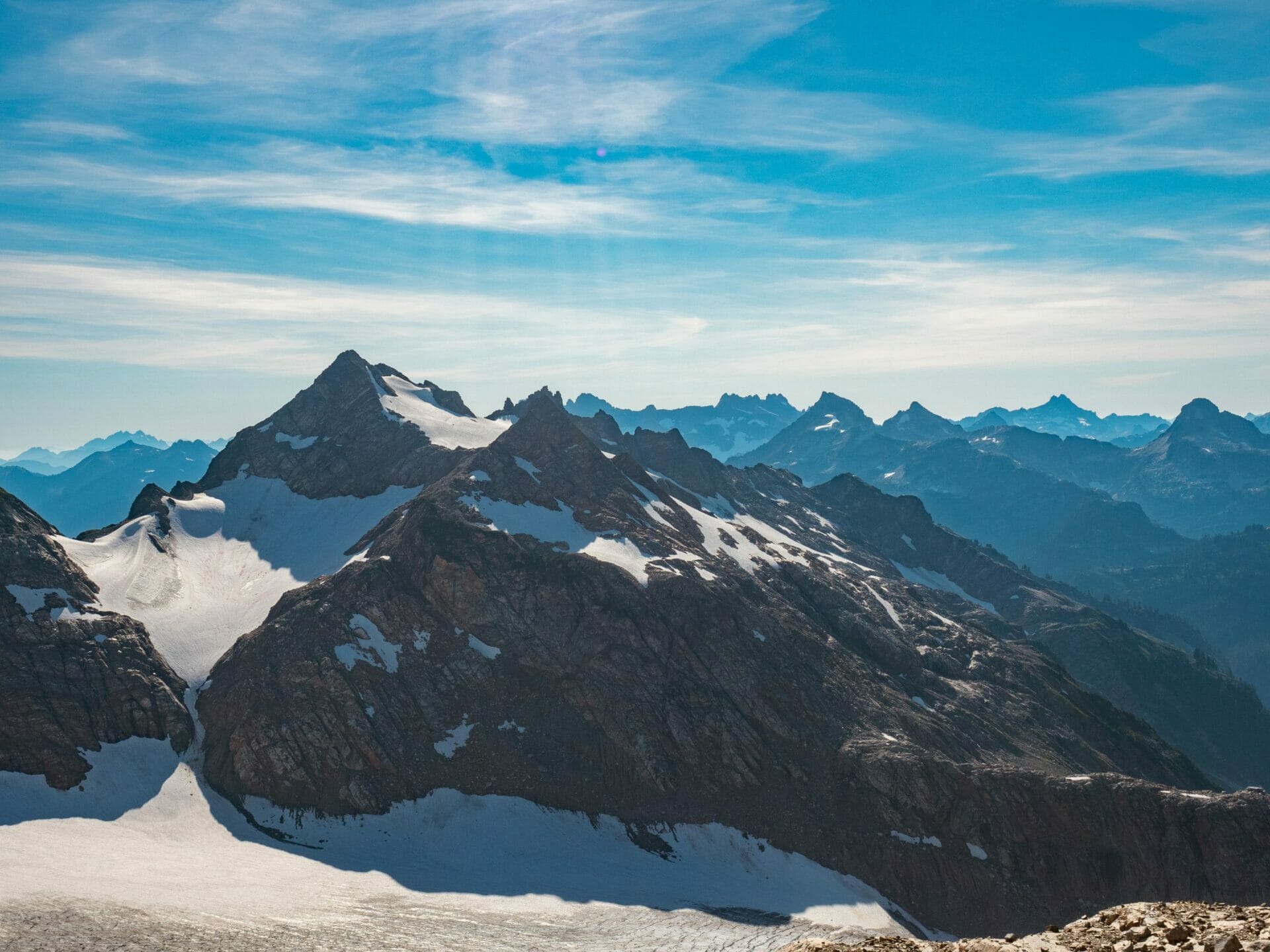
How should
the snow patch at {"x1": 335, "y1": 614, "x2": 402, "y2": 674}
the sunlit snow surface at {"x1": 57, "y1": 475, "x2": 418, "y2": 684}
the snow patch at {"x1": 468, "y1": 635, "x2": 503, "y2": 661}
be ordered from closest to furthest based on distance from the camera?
1. the snow patch at {"x1": 335, "y1": 614, "x2": 402, "y2": 674}
2. the snow patch at {"x1": 468, "y1": 635, "x2": 503, "y2": 661}
3. the sunlit snow surface at {"x1": 57, "y1": 475, "x2": 418, "y2": 684}

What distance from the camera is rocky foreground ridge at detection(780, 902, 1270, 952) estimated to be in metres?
27.4

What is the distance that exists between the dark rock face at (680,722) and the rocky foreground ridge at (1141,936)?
289 ft

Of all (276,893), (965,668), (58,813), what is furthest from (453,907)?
(965,668)

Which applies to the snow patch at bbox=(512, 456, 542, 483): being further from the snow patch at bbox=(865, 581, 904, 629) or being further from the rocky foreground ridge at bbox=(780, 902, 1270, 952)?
the rocky foreground ridge at bbox=(780, 902, 1270, 952)

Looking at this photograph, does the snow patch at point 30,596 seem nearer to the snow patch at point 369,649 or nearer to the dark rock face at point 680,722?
the dark rock face at point 680,722

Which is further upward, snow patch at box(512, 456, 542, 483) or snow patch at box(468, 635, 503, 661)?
snow patch at box(512, 456, 542, 483)

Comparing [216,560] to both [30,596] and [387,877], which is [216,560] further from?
[387,877]

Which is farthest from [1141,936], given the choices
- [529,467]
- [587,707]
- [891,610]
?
[891,610]

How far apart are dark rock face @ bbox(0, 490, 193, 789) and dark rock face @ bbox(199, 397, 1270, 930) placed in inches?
355

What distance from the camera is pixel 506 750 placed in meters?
125

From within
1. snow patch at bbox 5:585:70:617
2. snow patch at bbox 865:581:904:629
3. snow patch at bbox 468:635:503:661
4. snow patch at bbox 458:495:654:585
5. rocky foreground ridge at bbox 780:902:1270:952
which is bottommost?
snow patch at bbox 865:581:904:629

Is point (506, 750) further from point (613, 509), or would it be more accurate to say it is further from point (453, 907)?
point (613, 509)

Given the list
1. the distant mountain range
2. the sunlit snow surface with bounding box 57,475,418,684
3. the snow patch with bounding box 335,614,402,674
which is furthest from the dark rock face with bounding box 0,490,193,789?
the snow patch with bounding box 335,614,402,674

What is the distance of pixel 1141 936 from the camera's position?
29281 millimetres
